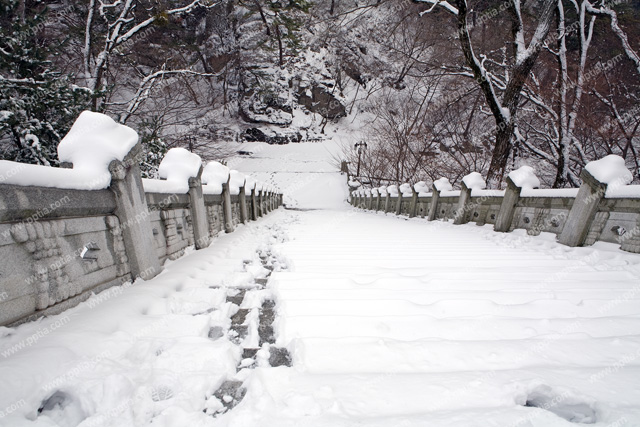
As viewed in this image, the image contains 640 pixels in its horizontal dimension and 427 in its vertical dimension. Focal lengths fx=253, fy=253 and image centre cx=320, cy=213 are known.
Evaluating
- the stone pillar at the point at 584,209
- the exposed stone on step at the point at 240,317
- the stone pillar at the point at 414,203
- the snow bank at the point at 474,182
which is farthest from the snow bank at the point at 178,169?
the stone pillar at the point at 414,203

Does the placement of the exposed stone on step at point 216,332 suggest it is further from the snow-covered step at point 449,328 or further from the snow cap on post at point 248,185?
the snow cap on post at point 248,185

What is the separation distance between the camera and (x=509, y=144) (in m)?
8.05

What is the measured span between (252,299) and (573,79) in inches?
472

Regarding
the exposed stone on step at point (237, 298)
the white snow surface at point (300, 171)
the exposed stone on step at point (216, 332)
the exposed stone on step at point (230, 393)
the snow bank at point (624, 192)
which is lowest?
the exposed stone on step at point (230, 393)

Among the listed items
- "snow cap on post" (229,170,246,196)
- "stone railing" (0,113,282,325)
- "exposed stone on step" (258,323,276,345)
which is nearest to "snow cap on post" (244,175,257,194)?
"snow cap on post" (229,170,246,196)

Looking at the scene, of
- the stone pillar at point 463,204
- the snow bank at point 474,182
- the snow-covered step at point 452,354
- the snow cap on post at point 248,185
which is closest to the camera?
the snow-covered step at point 452,354

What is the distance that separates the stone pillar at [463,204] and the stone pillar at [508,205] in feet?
4.54

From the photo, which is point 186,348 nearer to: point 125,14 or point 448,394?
point 448,394

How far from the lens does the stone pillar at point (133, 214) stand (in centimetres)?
258

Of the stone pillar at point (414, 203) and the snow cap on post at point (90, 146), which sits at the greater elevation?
the snow cap on post at point (90, 146)

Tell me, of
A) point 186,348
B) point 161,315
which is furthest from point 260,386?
point 161,315

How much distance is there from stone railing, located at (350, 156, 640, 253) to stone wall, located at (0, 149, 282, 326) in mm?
6393

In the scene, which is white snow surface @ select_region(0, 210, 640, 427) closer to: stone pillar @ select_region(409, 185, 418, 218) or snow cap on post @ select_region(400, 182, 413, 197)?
stone pillar @ select_region(409, 185, 418, 218)

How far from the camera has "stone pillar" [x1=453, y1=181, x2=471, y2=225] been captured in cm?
726
